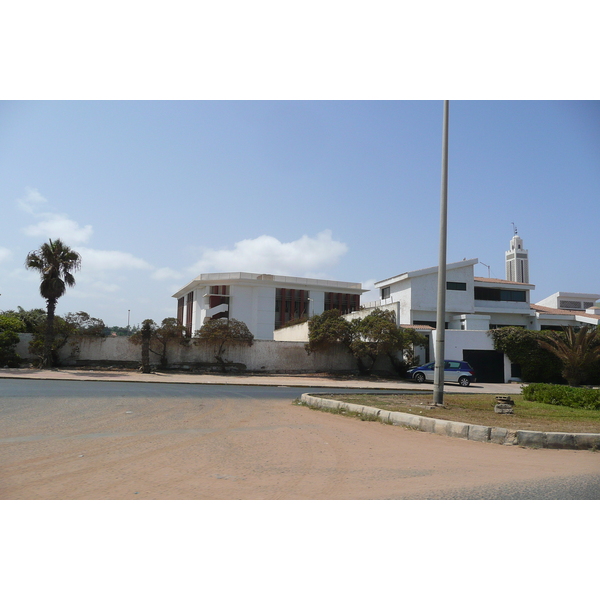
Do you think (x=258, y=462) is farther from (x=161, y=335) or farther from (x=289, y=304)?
(x=289, y=304)

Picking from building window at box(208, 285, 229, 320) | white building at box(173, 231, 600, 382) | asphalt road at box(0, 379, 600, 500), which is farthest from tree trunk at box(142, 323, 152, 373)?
building window at box(208, 285, 229, 320)

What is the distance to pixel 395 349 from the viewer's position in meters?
31.3

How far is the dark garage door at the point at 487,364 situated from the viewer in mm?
33191

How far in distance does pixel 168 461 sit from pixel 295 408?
743 centimetres

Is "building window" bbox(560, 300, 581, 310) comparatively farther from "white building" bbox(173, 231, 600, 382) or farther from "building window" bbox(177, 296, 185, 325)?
"building window" bbox(177, 296, 185, 325)

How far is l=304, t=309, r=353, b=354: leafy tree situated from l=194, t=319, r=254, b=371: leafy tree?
410 centimetres

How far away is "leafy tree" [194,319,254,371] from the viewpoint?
31.9 meters

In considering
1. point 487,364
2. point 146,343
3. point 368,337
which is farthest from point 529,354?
point 146,343

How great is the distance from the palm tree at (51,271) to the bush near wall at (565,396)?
26.6 metres

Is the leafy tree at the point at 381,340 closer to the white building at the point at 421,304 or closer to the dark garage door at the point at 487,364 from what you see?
the white building at the point at 421,304

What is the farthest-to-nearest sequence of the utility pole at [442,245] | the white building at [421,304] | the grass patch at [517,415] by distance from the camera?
the white building at [421,304], the utility pole at [442,245], the grass patch at [517,415]

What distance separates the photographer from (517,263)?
74.4 meters

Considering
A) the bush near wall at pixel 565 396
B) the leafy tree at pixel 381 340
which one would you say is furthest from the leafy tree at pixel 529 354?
the bush near wall at pixel 565 396

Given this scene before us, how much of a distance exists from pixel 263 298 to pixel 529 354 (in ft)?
101
